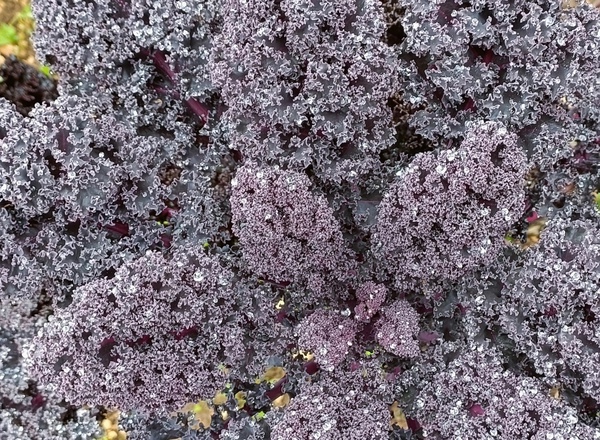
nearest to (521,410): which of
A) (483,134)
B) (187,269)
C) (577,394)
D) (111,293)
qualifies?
(577,394)

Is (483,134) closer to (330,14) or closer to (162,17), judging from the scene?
(330,14)

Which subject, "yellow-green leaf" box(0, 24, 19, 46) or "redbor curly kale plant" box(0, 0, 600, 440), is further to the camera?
"yellow-green leaf" box(0, 24, 19, 46)

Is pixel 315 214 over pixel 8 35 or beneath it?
beneath

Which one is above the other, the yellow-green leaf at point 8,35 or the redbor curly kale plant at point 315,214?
the yellow-green leaf at point 8,35

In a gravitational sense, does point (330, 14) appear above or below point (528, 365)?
above

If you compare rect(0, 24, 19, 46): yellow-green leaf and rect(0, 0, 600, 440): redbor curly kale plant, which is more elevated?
rect(0, 24, 19, 46): yellow-green leaf

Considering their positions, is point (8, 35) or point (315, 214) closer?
point (315, 214)

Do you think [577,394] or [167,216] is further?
[167,216]

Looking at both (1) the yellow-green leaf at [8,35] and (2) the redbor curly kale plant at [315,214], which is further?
(1) the yellow-green leaf at [8,35]
